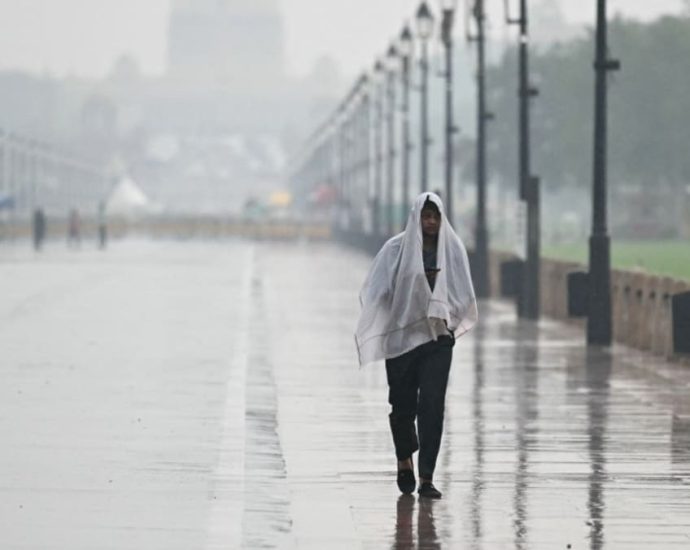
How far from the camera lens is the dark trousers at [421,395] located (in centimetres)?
1577

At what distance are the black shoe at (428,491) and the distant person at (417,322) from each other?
0.30 feet

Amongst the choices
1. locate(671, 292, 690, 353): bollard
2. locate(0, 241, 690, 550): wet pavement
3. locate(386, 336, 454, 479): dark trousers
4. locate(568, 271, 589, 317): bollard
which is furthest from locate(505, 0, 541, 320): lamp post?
locate(386, 336, 454, 479): dark trousers

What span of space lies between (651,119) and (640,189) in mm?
20363

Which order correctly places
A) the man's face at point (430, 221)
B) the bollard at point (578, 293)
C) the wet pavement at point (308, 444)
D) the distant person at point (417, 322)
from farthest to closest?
the bollard at point (578, 293), the distant person at point (417, 322), the man's face at point (430, 221), the wet pavement at point (308, 444)

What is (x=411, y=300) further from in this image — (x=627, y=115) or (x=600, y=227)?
(x=627, y=115)

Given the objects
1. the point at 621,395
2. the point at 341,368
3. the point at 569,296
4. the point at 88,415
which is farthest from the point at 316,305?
the point at 88,415

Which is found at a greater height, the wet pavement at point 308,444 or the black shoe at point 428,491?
the black shoe at point 428,491

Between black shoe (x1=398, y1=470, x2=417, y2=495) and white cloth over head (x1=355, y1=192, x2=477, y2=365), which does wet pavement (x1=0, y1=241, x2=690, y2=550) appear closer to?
black shoe (x1=398, y1=470, x2=417, y2=495)

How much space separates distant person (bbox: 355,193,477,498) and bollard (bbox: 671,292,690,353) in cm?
1107

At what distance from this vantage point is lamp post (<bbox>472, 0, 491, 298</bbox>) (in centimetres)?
4912

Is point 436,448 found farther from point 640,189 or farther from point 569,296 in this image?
point 640,189

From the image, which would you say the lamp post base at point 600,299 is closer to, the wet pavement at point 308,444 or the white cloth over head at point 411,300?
the wet pavement at point 308,444

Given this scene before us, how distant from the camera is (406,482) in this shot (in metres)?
15.6

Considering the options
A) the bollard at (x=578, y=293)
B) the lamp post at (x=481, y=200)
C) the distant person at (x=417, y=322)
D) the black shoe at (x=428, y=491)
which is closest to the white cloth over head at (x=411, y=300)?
the distant person at (x=417, y=322)
